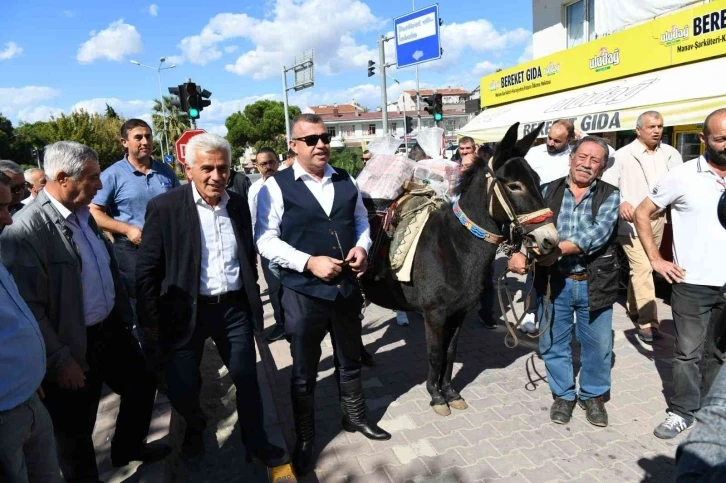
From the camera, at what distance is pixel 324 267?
2740 millimetres

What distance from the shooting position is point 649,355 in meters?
4.66

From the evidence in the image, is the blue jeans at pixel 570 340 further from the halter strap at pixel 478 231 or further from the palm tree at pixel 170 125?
the palm tree at pixel 170 125

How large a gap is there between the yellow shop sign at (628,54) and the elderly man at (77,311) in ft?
33.3

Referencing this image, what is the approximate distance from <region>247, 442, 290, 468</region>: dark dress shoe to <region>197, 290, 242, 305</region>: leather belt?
97 cm

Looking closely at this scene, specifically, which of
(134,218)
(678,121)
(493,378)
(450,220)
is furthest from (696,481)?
(678,121)

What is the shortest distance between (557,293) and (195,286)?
8.34ft

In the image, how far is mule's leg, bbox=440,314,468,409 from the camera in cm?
377

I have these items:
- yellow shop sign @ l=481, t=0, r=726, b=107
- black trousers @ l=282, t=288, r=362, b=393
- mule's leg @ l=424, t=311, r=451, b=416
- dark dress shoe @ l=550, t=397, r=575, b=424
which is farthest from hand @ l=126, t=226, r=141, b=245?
yellow shop sign @ l=481, t=0, r=726, b=107

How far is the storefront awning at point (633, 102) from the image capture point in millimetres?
7043

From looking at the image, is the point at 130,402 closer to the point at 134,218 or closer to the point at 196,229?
the point at 196,229

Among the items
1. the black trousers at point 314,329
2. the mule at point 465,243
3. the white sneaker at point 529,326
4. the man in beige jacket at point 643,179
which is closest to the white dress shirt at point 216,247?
the black trousers at point 314,329

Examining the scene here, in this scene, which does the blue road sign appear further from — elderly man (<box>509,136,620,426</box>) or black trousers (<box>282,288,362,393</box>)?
black trousers (<box>282,288,362,393</box>)

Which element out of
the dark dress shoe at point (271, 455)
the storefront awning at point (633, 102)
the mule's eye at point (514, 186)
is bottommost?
the dark dress shoe at point (271, 455)

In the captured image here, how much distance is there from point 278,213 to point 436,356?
1.75m
